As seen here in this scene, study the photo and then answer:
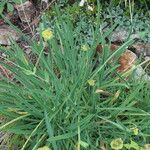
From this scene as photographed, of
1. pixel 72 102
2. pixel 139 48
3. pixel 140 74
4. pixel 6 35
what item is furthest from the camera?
pixel 6 35

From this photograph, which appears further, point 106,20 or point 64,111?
point 106,20

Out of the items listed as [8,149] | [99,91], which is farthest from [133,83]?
[8,149]

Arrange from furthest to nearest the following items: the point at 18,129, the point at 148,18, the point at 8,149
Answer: the point at 148,18 → the point at 8,149 → the point at 18,129

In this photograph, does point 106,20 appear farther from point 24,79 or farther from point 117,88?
point 24,79

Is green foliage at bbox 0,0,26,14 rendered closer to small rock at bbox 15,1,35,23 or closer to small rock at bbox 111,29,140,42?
small rock at bbox 15,1,35,23

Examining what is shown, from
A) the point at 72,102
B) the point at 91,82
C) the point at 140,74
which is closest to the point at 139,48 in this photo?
the point at 140,74

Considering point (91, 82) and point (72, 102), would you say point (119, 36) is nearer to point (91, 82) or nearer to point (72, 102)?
point (91, 82)

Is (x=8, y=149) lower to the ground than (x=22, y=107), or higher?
lower
